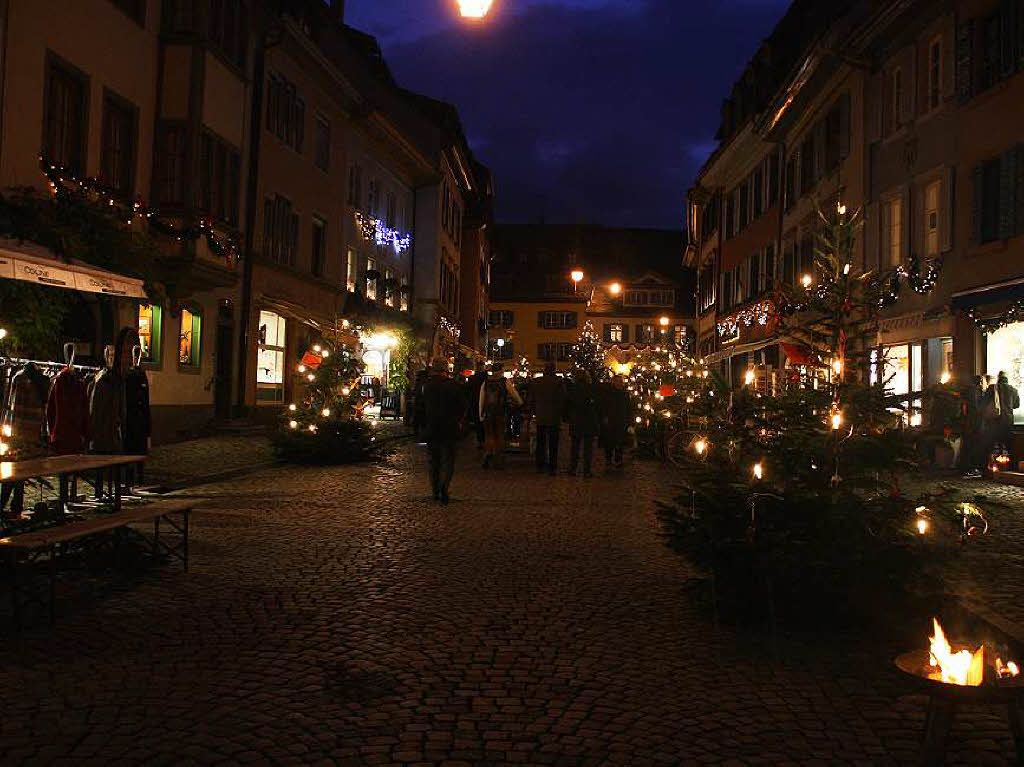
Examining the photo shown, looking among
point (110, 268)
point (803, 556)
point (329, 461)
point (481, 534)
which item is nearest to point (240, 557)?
point (481, 534)

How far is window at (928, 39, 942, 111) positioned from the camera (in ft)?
70.4

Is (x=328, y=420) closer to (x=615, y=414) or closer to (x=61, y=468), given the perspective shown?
(x=615, y=414)

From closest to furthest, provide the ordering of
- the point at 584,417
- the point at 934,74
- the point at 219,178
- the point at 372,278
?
the point at 584,417 < the point at 934,74 < the point at 219,178 < the point at 372,278

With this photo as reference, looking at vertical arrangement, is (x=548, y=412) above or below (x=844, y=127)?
below

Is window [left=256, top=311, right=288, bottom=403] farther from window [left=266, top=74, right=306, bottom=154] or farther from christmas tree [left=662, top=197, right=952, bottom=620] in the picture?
christmas tree [left=662, top=197, right=952, bottom=620]

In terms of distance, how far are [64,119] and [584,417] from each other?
34.8ft

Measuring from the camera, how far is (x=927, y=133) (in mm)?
21938

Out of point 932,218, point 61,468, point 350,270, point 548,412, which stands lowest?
point 61,468

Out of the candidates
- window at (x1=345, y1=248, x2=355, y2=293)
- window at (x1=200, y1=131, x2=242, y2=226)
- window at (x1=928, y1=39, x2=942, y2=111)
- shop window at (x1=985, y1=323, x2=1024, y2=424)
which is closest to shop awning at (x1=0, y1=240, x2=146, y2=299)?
window at (x1=200, y1=131, x2=242, y2=226)

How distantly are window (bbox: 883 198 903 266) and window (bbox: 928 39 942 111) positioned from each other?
7.96 ft

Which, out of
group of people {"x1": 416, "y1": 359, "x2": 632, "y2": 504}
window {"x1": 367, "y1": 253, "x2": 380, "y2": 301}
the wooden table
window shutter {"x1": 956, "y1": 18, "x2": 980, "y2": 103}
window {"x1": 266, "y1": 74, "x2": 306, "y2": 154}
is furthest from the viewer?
window {"x1": 367, "y1": 253, "x2": 380, "y2": 301}

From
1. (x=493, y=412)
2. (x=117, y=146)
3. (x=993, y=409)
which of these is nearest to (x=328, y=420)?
(x=493, y=412)

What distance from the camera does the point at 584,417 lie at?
18688 millimetres

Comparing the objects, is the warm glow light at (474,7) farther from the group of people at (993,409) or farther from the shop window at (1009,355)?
the shop window at (1009,355)
